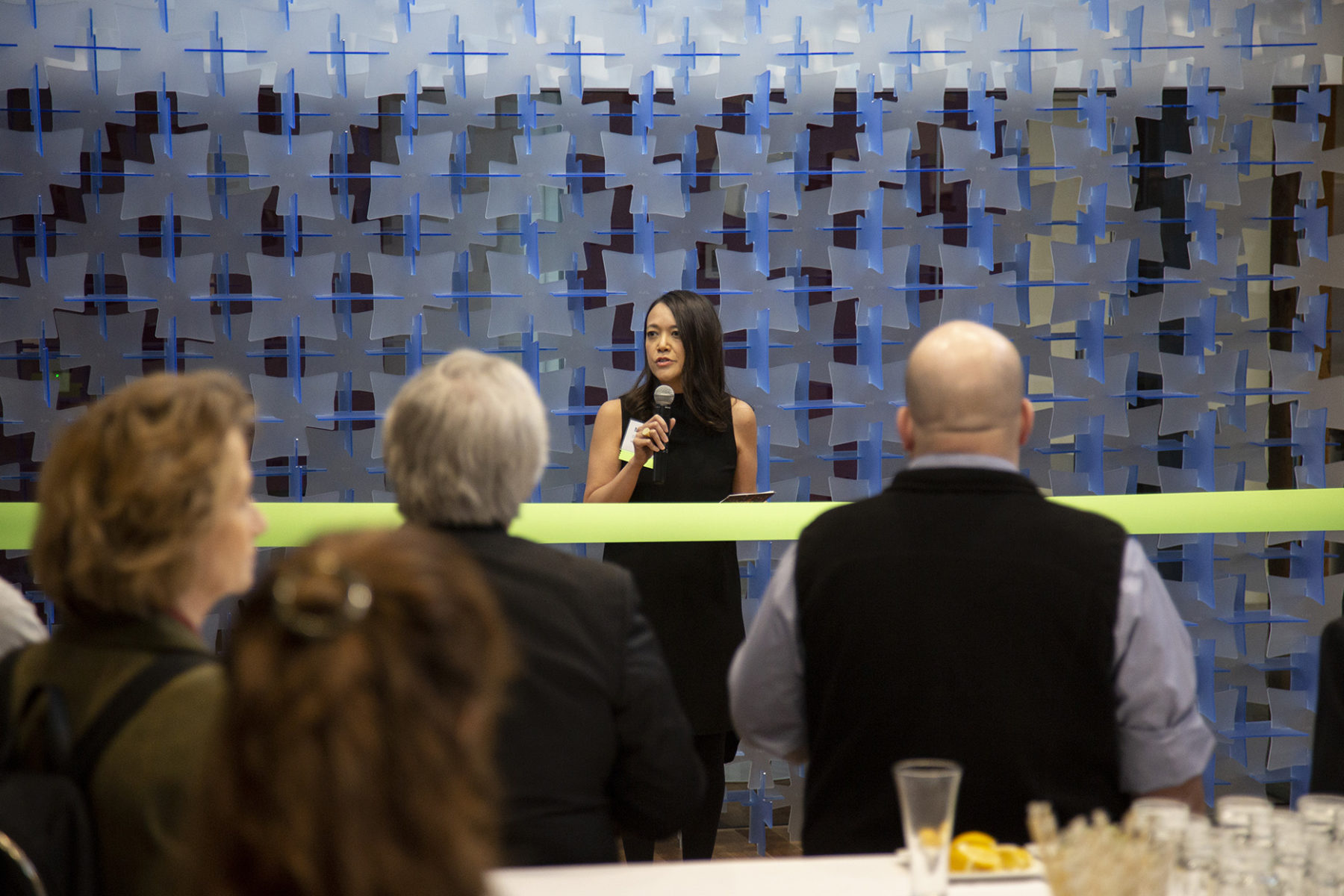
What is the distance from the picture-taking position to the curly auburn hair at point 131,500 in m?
1.22

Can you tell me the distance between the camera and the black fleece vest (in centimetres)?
174

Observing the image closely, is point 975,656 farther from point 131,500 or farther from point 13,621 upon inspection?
point 13,621

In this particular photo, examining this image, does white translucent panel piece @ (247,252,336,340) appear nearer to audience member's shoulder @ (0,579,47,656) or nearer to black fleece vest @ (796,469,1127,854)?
audience member's shoulder @ (0,579,47,656)

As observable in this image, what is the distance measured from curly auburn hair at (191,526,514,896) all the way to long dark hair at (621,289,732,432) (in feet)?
9.06

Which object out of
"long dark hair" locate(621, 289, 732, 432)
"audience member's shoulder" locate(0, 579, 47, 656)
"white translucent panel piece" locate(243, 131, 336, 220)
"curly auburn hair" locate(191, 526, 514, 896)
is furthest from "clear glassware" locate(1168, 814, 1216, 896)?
"white translucent panel piece" locate(243, 131, 336, 220)

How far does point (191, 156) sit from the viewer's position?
3707 mm

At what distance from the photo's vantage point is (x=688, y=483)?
3.40 meters

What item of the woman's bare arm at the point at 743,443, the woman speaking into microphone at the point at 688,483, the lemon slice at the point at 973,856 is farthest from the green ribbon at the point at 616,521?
the lemon slice at the point at 973,856

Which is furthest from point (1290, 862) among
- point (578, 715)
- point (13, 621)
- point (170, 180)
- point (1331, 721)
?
point (170, 180)

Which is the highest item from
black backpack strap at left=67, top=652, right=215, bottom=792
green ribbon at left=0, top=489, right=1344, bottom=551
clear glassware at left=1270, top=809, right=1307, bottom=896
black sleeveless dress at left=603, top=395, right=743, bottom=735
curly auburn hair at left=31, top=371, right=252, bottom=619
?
curly auburn hair at left=31, top=371, right=252, bottom=619

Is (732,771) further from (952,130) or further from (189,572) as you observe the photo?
(189,572)

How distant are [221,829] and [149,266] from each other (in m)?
3.43

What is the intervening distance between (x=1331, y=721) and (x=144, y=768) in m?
1.65

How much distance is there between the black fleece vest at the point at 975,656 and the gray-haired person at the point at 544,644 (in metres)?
0.26
